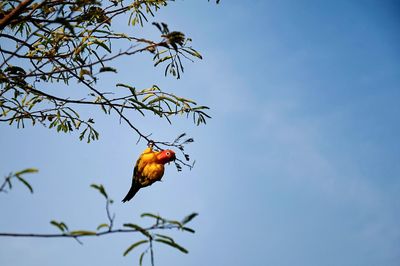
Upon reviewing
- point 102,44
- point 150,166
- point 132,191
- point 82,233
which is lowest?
point 82,233

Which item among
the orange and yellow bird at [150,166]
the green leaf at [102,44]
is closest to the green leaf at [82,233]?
the orange and yellow bird at [150,166]

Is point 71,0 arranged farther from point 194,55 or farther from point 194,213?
point 194,213

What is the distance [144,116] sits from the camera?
2686 millimetres

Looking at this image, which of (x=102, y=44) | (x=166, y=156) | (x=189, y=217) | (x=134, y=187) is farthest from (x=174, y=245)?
(x=102, y=44)

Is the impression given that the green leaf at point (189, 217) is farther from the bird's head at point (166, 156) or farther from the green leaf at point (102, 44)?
the green leaf at point (102, 44)

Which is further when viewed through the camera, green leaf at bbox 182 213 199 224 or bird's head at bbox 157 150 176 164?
bird's head at bbox 157 150 176 164

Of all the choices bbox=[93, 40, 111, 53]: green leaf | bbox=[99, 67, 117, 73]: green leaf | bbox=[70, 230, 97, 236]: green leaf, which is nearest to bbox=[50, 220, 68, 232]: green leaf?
bbox=[70, 230, 97, 236]: green leaf

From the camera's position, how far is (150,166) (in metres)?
2.71

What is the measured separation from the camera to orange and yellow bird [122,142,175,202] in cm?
270

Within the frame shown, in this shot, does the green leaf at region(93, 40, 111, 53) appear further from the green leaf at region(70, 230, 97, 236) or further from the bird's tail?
the green leaf at region(70, 230, 97, 236)

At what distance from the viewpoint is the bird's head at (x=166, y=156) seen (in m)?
2.68

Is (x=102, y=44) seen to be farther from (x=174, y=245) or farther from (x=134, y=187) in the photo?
(x=174, y=245)

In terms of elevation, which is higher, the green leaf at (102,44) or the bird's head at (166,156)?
the green leaf at (102,44)

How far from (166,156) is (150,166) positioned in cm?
16
